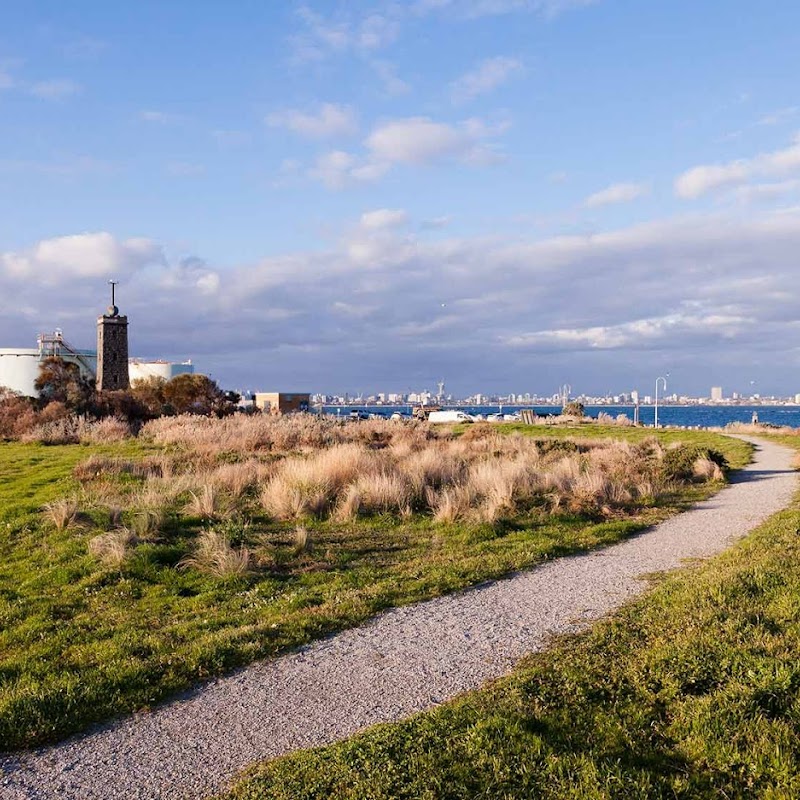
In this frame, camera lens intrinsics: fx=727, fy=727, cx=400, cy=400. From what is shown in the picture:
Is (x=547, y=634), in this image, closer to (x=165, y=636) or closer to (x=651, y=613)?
(x=651, y=613)

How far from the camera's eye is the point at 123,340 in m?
52.6

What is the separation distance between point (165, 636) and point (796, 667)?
5.85m

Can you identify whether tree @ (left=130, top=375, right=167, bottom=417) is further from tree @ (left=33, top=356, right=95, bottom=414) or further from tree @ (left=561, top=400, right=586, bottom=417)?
tree @ (left=561, top=400, right=586, bottom=417)

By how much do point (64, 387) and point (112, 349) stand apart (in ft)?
36.0

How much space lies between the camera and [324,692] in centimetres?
597

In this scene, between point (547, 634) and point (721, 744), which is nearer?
point (721, 744)

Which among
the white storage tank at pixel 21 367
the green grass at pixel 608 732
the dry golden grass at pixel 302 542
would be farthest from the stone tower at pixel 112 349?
the green grass at pixel 608 732

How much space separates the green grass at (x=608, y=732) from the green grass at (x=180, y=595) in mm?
2102

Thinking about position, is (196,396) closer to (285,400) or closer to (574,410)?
(285,400)

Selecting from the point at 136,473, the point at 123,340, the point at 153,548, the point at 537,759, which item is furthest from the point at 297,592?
the point at 123,340

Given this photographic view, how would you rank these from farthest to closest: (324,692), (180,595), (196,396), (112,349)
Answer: (112,349)
(196,396)
(180,595)
(324,692)

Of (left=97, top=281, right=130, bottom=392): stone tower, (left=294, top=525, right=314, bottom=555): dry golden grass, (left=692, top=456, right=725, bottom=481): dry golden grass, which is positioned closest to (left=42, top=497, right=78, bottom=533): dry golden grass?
(left=294, top=525, right=314, bottom=555): dry golden grass

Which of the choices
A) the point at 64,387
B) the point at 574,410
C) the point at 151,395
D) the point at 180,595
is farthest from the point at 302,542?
the point at 574,410

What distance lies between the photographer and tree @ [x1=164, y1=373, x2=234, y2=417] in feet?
140
